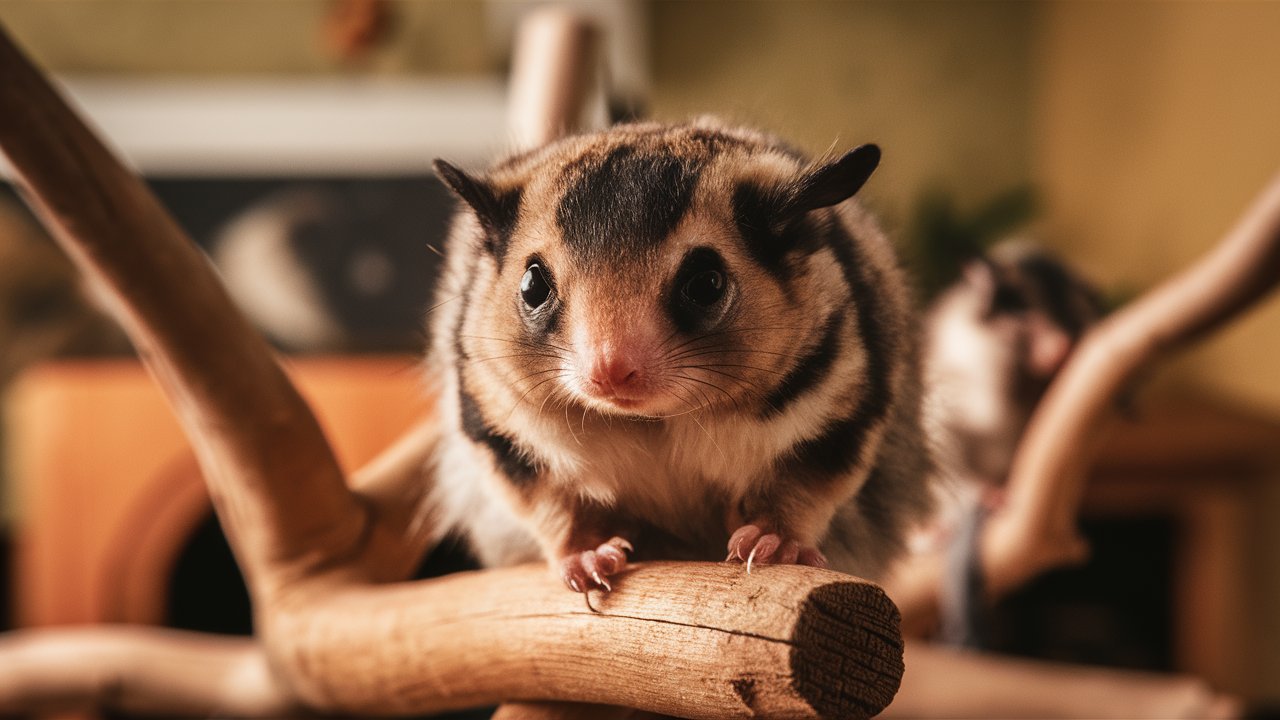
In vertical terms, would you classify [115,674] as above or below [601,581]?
below

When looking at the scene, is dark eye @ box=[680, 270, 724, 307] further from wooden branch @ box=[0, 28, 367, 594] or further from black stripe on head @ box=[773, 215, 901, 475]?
wooden branch @ box=[0, 28, 367, 594]

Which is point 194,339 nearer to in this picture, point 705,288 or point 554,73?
point 705,288

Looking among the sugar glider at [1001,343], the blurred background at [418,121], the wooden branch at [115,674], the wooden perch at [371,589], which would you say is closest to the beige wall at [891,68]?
the blurred background at [418,121]

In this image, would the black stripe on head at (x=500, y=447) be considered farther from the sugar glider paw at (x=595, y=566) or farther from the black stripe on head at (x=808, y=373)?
the black stripe on head at (x=808, y=373)

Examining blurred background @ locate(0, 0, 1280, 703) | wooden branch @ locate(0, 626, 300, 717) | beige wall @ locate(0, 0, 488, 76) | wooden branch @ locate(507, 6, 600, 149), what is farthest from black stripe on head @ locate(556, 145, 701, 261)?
beige wall @ locate(0, 0, 488, 76)

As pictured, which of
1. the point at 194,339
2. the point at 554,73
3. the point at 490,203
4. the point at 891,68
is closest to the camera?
the point at 490,203

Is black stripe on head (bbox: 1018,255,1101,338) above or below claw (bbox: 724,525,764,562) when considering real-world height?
below

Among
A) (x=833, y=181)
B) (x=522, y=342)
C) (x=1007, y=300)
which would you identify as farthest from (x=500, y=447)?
(x=1007, y=300)

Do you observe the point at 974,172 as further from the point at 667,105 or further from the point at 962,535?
the point at 962,535
